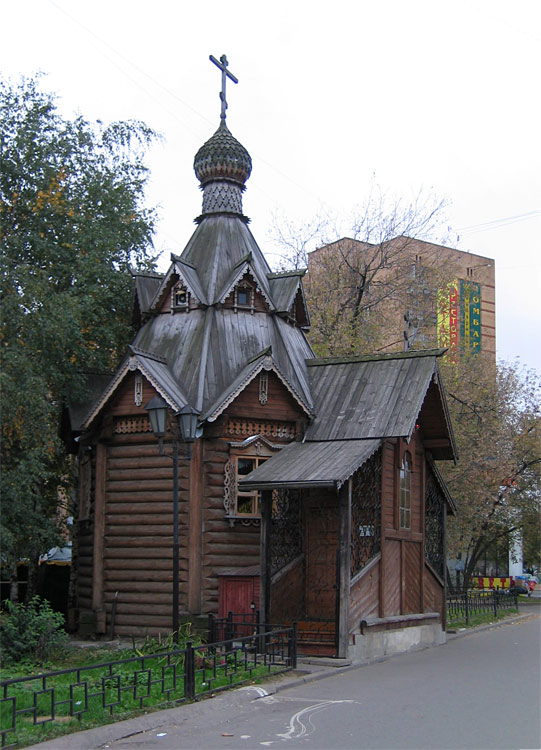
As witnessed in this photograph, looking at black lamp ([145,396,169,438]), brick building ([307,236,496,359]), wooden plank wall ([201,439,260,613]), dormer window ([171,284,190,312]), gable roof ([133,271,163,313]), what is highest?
brick building ([307,236,496,359])

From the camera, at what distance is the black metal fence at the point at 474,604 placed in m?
Result: 26.4

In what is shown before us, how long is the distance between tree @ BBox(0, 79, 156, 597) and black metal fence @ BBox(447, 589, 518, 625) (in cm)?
1182

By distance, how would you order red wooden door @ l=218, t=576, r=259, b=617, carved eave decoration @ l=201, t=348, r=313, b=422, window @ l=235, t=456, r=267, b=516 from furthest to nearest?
window @ l=235, t=456, r=267, b=516, carved eave decoration @ l=201, t=348, r=313, b=422, red wooden door @ l=218, t=576, r=259, b=617

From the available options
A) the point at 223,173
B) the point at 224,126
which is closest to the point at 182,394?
the point at 223,173

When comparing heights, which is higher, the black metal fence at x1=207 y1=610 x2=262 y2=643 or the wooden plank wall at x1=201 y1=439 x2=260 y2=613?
the wooden plank wall at x1=201 y1=439 x2=260 y2=613

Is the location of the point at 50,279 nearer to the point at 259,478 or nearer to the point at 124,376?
the point at 124,376

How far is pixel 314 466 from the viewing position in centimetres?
1611

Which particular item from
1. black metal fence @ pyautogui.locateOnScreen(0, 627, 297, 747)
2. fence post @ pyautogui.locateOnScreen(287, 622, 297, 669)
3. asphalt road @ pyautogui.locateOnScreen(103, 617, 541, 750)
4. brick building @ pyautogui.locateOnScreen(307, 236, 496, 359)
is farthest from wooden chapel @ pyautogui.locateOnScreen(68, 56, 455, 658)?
brick building @ pyautogui.locateOnScreen(307, 236, 496, 359)

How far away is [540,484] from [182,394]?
23.3 meters

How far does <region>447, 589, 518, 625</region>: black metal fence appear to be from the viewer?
26.4m

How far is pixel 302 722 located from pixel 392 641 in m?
7.38

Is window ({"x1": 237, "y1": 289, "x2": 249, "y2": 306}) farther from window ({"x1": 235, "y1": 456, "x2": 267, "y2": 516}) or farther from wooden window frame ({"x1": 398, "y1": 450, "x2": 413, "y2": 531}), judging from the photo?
wooden window frame ({"x1": 398, "y1": 450, "x2": 413, "y2": 531})

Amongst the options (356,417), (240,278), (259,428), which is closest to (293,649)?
(356,417)

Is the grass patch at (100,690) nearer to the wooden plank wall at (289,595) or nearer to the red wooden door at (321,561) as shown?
the wooden plank wall at (289,595)
